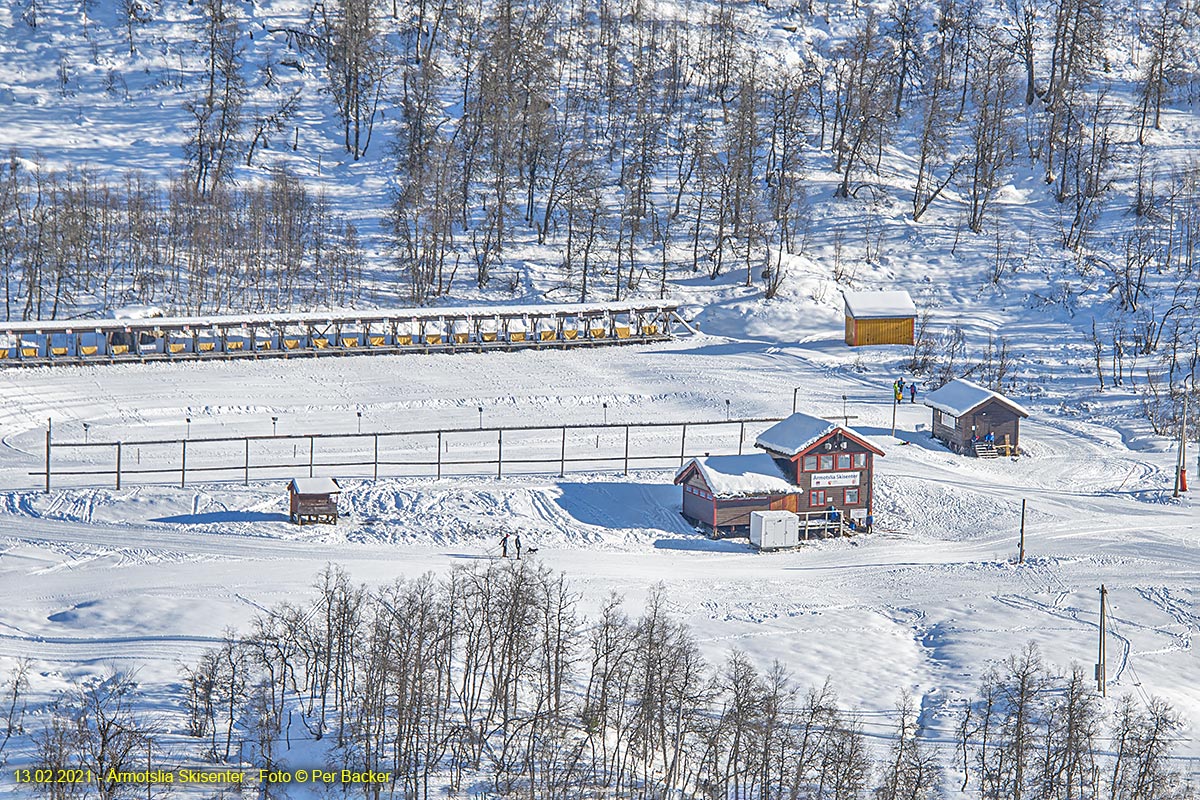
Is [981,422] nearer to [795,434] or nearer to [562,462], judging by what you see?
[795,434]

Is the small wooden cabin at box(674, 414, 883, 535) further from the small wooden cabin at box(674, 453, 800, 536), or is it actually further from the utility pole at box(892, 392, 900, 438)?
the utility pole at box(892, 392, 900, 438)

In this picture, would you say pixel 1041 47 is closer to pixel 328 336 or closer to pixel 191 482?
pixel 328 336

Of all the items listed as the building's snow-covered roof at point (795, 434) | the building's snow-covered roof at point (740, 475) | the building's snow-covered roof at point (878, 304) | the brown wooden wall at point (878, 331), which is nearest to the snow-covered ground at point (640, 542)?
the building's snow-covered roof at point (740, 475)

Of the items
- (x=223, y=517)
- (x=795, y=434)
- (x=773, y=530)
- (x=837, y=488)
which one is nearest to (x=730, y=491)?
(x=773, y=530)

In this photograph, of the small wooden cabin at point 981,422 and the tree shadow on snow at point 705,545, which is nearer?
the tree shadow on snow at point 705,545

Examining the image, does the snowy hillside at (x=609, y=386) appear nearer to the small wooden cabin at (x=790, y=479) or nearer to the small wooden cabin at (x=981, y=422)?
the small wooden cabin at (x=981, y=422)

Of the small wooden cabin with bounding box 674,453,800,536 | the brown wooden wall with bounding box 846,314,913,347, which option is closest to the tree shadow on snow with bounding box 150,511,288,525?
the small wooden cabin with bounding box 674,453,800,536
